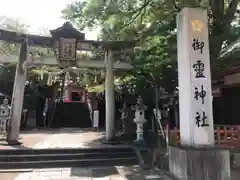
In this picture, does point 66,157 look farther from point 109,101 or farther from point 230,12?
point 230,12

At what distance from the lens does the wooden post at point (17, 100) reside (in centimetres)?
1211

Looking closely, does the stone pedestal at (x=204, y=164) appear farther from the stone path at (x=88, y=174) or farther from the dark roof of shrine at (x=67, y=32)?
the dark roof of shrine at (x=67, y=32)

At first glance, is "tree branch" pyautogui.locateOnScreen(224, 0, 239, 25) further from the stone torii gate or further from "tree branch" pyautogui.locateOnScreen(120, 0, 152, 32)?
the stone torii gate

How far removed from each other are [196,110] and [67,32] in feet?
26.3

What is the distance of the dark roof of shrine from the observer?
12.9 m

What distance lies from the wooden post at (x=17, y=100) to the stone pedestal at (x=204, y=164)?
25.6 feet

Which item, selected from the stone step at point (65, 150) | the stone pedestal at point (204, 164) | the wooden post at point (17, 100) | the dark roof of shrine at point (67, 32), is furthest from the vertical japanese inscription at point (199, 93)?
the wooden post at point (17, 100)

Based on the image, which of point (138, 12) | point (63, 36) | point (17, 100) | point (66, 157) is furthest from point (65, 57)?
point (66, 157)

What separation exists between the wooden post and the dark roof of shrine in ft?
4.38

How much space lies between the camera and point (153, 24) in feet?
40.6

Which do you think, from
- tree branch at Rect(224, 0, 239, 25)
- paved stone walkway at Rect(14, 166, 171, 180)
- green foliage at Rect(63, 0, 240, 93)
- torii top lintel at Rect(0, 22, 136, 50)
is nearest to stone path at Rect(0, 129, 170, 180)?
paved stone walkway at Rect(14, 166, 171, 180)

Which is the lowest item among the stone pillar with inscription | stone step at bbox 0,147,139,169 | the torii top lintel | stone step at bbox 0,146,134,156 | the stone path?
the stone path

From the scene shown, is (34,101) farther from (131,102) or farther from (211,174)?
(211,174)

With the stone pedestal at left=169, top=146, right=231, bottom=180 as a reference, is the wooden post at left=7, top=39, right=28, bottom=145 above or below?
above
